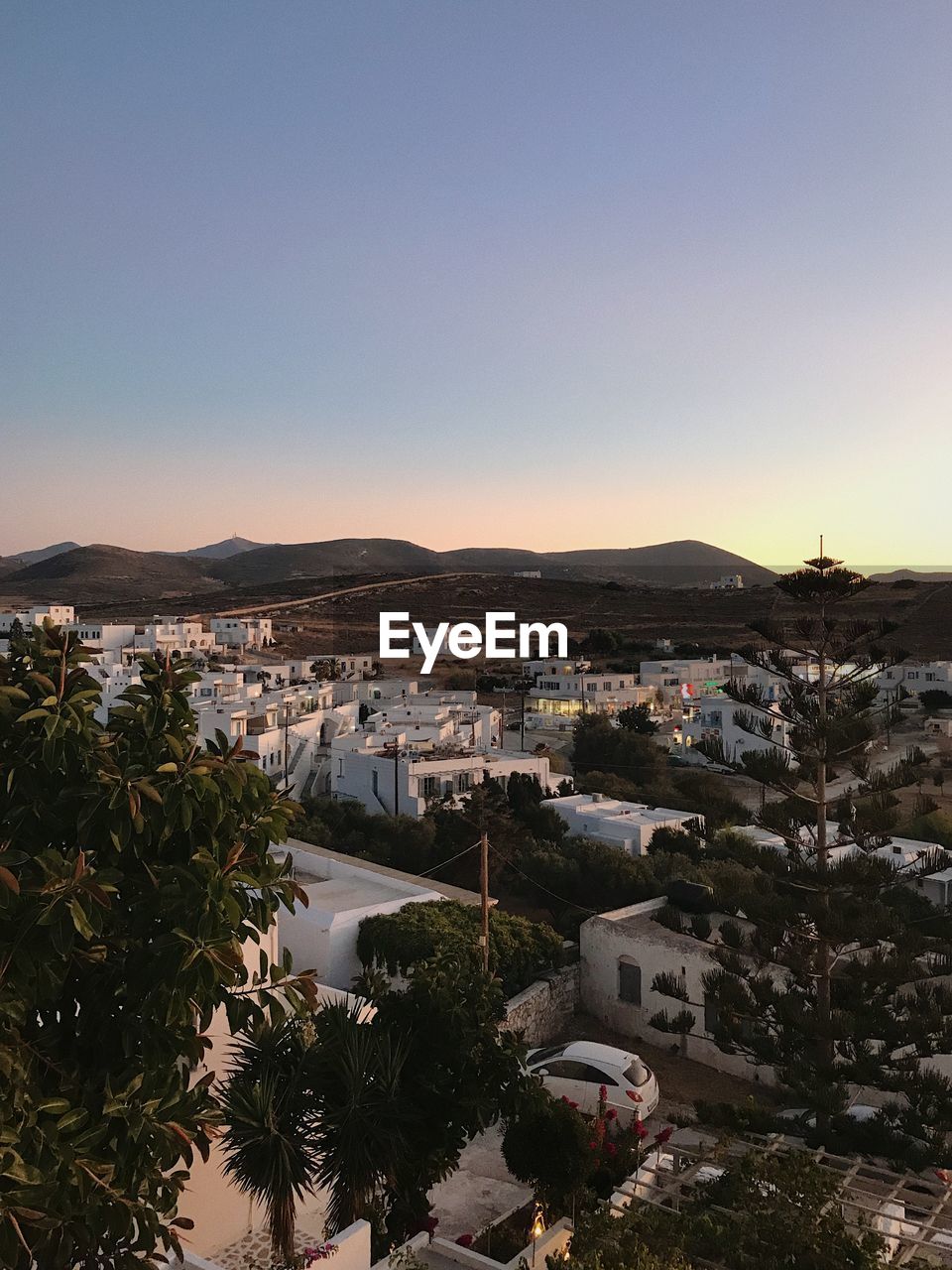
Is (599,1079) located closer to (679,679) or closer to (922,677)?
(679,679)

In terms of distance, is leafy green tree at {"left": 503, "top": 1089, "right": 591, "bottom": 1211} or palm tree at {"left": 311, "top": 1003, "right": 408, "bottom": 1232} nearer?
palm tree at {"left": 311, "top": 1003, "right": 408, "bottom": 1232}

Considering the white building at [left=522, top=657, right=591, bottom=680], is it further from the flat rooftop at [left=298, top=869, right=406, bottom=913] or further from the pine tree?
the pine tree

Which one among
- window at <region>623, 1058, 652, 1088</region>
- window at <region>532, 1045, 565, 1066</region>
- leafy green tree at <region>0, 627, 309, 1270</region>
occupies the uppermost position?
leafy green tree at <region>0, 627, 309, 1270</region>

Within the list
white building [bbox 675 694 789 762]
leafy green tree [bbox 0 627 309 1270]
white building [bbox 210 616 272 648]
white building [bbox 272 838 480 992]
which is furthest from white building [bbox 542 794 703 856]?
white building [bbox 210 616 272 648]

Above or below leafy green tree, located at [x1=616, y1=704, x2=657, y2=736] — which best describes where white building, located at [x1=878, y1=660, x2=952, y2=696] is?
above

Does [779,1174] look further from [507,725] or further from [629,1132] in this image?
[507,725]

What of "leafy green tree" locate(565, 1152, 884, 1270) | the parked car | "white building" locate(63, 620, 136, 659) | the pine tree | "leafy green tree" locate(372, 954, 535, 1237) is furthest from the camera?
"white building" locate(63, 620, 136, 659)

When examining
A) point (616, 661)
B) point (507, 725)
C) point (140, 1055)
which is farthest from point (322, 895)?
point (616, 661)
